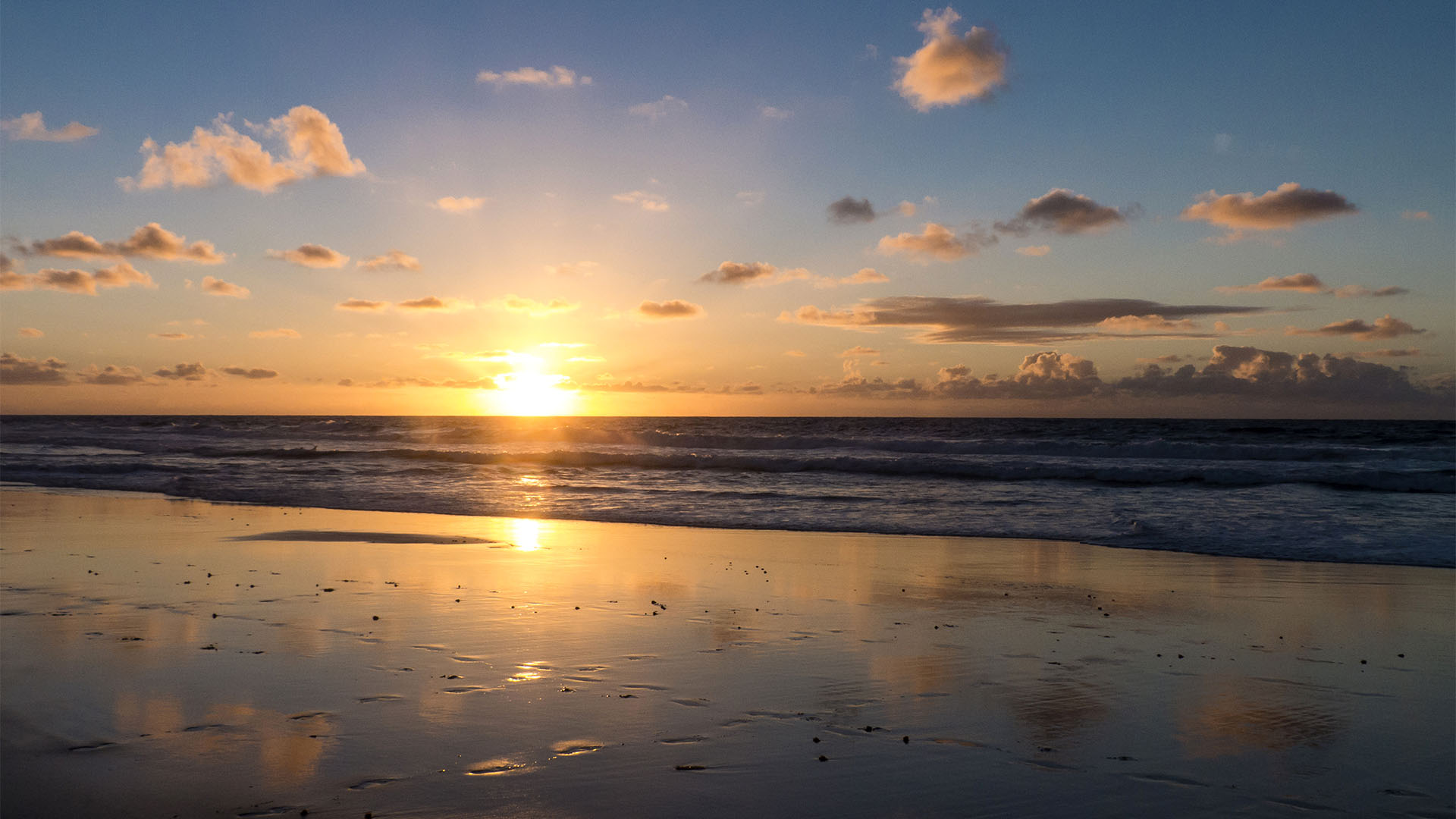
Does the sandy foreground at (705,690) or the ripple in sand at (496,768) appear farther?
the ripple in sand at (496,768)

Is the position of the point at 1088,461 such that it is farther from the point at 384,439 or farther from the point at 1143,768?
the point at 384,439

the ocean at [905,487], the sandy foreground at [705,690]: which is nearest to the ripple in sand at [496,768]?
the sandy foreground at [705,690]

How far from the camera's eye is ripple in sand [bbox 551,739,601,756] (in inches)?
201

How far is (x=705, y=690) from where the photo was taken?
6.37 m

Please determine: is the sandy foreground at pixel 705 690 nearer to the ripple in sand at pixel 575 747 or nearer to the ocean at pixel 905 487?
the ripple in sand at pixel 575 747

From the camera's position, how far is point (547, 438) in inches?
2559

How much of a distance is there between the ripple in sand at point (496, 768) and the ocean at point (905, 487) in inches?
491

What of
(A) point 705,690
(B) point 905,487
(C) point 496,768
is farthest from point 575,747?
(B) point 905,487

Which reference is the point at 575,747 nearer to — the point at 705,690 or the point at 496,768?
the point at 496,768

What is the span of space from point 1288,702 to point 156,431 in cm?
7659

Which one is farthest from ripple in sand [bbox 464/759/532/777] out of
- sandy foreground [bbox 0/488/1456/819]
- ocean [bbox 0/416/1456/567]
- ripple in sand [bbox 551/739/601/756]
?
ocean [bbox 0/416/1456/567]

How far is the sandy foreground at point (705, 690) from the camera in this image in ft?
15.3

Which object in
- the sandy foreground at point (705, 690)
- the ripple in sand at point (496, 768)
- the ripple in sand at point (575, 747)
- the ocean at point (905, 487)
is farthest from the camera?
the ocean at point (905, 487)

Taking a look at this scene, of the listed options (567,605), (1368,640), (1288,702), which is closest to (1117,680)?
(1288,702)
